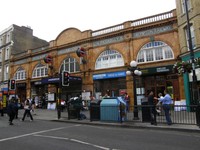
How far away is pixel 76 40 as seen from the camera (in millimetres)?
24594

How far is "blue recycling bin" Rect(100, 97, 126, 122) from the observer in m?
11.6

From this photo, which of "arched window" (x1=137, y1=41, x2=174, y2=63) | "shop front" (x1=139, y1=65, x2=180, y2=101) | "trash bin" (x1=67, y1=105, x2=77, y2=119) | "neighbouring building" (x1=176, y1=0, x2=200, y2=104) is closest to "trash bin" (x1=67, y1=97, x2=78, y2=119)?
"trash bin" (x1=67, y1=105, x2=77, y2=119)

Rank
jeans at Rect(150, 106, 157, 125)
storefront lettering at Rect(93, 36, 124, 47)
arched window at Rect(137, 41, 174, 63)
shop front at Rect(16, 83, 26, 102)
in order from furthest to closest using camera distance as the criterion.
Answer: shop front at Rect(16, 83, 26, 102)
storefront lettering at Rect(93, 36, 124, 47)
arched window at Rect(137, 41, 174, 63)
jeans at Rect(150, 106, 157, 125)

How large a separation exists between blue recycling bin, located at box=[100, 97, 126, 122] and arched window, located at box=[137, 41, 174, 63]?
9037mm

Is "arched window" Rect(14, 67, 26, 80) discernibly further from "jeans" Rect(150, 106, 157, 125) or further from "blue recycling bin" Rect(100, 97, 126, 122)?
"jeans" Rect(150, 106, 157, 125)

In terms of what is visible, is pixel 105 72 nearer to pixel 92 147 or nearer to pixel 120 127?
pixel 120 127

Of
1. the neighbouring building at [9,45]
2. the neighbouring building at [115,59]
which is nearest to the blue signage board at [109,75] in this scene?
the neighbouring building at [115,59]

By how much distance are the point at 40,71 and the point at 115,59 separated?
1224 centimetres

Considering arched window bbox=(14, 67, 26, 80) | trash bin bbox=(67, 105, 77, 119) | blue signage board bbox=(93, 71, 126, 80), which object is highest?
arched window bbox=(14, 67, 26, 80)

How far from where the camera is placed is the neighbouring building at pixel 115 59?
739 inches

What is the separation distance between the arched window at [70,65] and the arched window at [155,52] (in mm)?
8154

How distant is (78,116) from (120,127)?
3.90 metres

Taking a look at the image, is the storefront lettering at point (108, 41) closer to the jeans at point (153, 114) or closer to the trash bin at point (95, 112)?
the trash bin at point (95, 112)

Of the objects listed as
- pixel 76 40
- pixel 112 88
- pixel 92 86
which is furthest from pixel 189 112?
pixel 76 40
